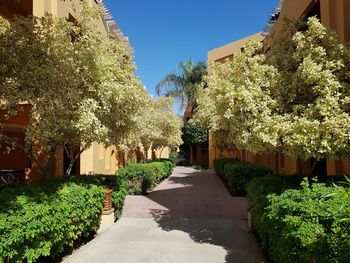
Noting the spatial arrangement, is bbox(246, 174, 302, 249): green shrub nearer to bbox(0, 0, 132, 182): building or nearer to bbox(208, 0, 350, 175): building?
bbox(208, 0, 350, 175): building

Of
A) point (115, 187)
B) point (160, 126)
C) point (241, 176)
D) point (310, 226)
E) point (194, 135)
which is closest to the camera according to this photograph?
point (310, 226)

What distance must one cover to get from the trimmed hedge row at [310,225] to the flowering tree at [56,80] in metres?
4.00

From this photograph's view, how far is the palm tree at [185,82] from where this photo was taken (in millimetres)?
35531

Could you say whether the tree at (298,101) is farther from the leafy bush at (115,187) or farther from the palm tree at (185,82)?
the palm tree at (185,82)

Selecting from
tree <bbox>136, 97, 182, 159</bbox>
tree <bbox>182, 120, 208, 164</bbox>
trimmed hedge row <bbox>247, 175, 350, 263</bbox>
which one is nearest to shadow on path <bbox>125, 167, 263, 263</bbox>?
trimmed hedge row <bbox>247, 175, 350, 263</bbox>

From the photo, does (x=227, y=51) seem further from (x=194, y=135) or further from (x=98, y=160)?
(x=98, y=160)

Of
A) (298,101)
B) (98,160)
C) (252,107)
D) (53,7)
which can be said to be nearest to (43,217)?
(252,107)

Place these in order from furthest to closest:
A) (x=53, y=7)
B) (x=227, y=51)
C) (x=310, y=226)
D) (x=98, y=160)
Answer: (x=227, y=51)
(x=98, y=160)
(x=53, y=7)
(x=310, y=226)

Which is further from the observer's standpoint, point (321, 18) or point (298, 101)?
point (321, 18)

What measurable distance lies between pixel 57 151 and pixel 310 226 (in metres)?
7.12

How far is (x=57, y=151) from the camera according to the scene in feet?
30.7

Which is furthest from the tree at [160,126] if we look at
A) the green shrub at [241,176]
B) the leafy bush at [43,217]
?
the leafy bush at [43,217]

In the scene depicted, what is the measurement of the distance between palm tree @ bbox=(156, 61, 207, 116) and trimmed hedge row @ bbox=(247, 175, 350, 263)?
29888 mm

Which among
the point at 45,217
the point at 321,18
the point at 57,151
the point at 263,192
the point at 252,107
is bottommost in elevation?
the point at 45,217
